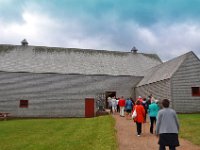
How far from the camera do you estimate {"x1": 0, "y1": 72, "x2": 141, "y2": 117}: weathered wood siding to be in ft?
118

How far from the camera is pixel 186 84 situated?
30.2 metres

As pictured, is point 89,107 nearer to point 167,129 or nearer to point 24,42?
point 24,42

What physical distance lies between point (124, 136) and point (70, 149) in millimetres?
4183

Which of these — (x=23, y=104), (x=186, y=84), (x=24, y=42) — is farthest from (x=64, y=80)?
(x=186, y=84)

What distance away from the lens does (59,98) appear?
121 ft

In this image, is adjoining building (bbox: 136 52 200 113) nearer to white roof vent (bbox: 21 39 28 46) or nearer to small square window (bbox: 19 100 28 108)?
small square window (bbox: 19 100 28 108)

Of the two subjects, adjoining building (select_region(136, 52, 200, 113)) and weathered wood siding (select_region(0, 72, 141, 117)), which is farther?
weathered wood siding (select_region(0, 72, 141, 117))

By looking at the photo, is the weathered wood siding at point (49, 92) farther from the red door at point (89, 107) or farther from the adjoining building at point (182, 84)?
the adjoining building at point (182, 84)

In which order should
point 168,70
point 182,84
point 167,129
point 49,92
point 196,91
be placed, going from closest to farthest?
point 167,129, point 182,84, point 196,91, point 168,70, point 49,92

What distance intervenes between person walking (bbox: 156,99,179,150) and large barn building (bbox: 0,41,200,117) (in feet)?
75.4

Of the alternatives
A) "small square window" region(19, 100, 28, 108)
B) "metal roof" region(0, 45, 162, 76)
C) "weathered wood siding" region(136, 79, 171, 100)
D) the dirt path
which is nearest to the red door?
"metal roof" region(0, 45, 162, 76)

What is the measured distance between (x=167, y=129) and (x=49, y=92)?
2976 cm

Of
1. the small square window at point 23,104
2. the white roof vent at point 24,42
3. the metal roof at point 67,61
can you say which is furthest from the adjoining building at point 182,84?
the white roof vent at point 24,42

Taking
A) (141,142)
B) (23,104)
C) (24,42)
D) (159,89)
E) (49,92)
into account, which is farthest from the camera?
(24,42)
